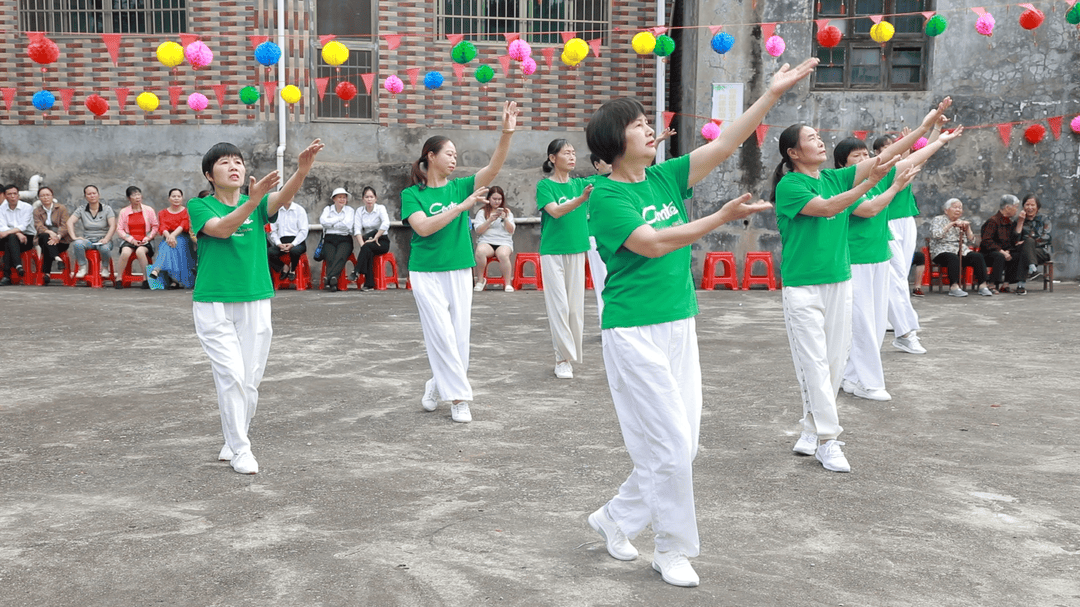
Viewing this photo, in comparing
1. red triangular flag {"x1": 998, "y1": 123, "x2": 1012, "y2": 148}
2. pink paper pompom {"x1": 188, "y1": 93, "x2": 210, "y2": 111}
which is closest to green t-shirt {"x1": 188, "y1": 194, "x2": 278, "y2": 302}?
pink paper pompom {"x1": 188, "y1": 93, "x2": 210, "y2": 111}

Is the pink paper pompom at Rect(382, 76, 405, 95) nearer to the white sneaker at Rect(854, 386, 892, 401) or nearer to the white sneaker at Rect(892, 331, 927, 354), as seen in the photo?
the white sneaker at Rect(892, 331, 927, 354)

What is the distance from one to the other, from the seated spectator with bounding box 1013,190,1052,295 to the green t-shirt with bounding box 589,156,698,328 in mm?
11210

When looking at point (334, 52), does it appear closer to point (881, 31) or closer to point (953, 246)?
point (881, 31)

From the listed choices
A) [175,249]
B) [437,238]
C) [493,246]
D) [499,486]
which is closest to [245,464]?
[499,486]

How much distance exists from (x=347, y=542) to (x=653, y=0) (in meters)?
12.9

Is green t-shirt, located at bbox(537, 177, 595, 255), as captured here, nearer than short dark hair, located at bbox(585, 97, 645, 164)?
No

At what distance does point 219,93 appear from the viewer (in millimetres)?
15094

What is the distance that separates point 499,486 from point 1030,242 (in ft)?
35.9

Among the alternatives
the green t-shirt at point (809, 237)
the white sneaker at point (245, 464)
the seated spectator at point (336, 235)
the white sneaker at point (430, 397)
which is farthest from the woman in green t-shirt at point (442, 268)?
the seated spectator at point (336, 235)

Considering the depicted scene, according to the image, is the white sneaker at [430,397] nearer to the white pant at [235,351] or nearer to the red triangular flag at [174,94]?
the white pant at [235,351]

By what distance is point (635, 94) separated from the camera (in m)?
15.7

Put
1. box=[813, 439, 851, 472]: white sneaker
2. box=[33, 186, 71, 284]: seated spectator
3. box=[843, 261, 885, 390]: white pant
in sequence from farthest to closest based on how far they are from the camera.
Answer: box=[33, 186, 71, 284]: seated spectator
box=[843, 261, 885, 390]: white pant
box=[813, 439, 851, 472]: white sneaker

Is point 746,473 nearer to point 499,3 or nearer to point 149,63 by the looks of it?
point 499,3

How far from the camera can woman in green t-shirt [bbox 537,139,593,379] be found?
789cm
